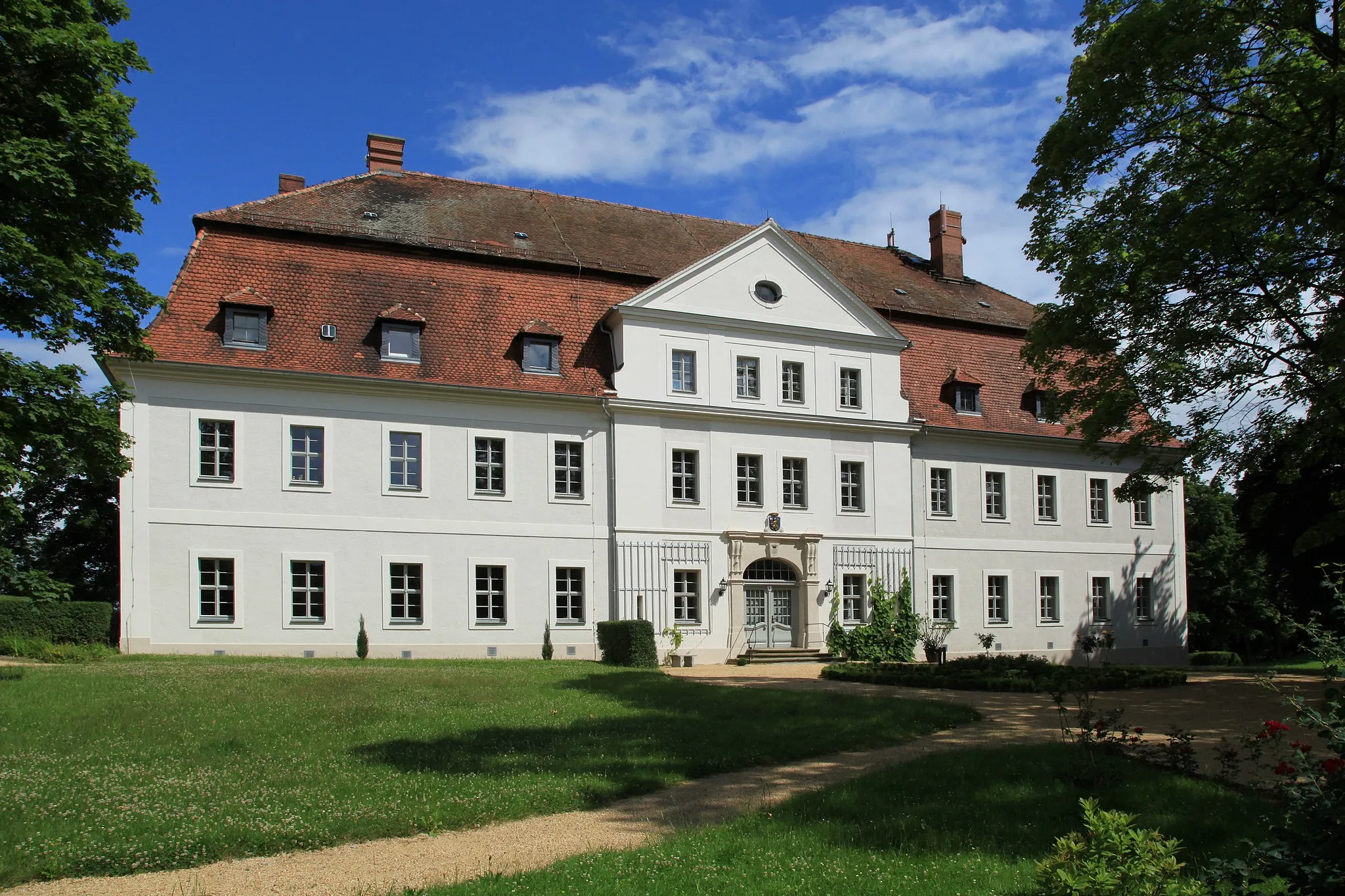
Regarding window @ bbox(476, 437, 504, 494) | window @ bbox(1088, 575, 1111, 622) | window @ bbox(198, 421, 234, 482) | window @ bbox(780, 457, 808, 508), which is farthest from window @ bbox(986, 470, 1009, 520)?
window @ bbox(198, 421, 234, 482)

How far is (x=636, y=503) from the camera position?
26.5 meters

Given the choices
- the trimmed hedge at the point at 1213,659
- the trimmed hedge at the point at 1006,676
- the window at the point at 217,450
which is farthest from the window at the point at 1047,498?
the window at the point at 217,450

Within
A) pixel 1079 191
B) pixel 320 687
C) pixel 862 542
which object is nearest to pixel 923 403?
pixel 862 542

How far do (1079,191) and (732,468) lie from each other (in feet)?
40.1

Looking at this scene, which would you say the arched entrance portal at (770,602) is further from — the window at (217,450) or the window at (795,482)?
the window at (217,450)

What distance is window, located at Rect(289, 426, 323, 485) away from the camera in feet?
78.0

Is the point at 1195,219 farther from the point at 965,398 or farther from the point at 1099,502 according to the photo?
the point at 1099,502

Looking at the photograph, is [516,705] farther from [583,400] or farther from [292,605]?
[583,400]

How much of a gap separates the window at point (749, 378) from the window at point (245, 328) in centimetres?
1167

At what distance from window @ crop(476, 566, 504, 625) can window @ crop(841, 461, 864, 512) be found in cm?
961

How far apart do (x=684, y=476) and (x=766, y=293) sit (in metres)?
5.44

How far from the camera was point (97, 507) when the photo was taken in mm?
35062

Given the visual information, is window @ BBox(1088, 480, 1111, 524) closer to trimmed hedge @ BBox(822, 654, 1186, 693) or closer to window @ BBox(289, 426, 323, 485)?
trimmed hedge @ BBox(822, 654, 1186, 693)

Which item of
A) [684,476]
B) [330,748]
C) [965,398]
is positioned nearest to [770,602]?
[684,476]
